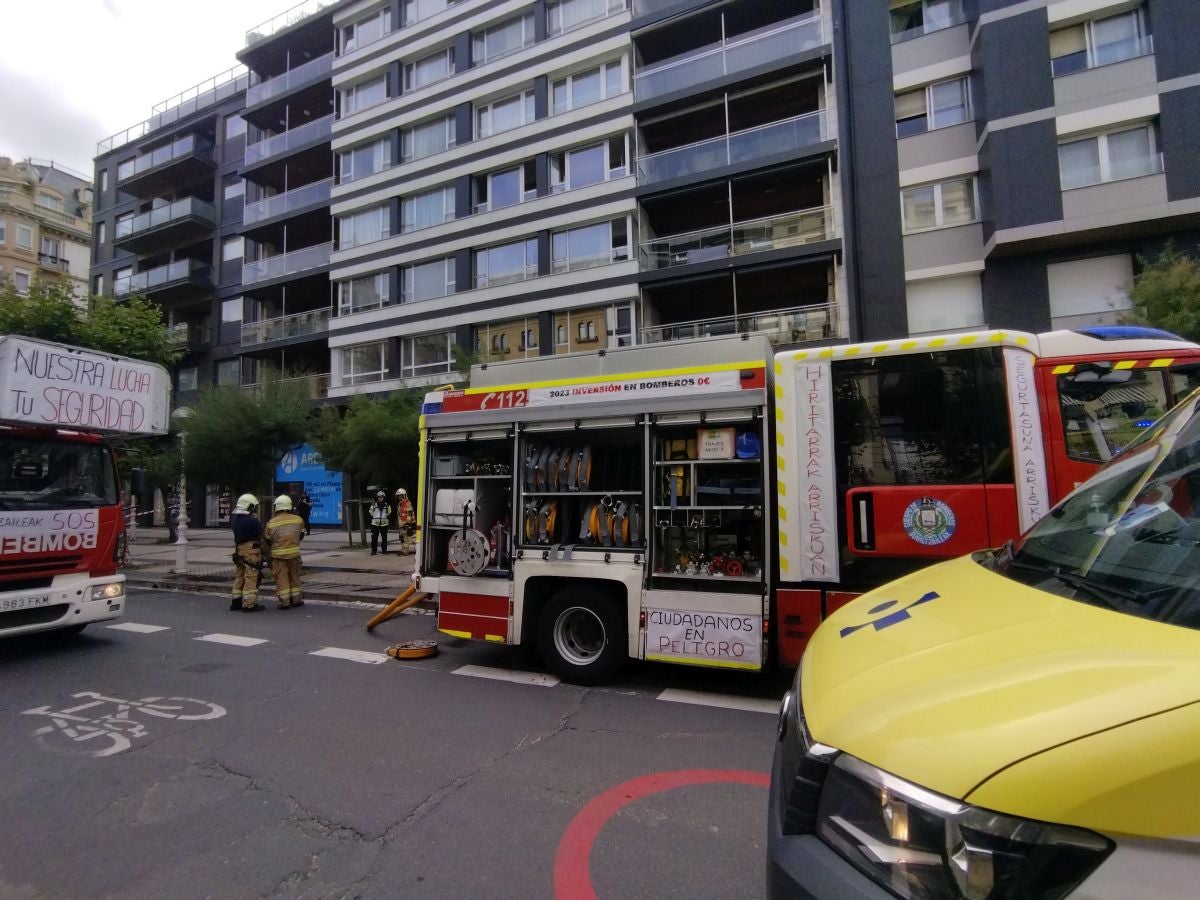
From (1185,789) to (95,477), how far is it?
9307 millimetres

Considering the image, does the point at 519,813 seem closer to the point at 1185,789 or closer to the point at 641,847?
the point at 641,847

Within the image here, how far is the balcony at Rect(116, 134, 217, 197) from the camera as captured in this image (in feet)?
104

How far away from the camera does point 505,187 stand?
23.6 m

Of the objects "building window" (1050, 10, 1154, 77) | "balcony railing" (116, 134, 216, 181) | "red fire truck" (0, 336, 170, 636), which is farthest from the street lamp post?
"balcony railing" (116, 134, 216, 181)

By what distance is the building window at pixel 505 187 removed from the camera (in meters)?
23.1

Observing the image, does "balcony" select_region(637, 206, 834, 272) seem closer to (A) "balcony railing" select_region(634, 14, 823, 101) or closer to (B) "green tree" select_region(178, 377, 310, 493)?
(A) "balcony railing" select_region(634, 14, 823, 101)

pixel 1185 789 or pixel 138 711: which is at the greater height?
pixel 1185 789

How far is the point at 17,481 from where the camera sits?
257 inches

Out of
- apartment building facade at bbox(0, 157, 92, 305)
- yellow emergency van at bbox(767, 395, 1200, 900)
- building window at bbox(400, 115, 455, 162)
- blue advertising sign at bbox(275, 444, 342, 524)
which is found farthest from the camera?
apartment building facade at bbox(0, 157, 92, 305)

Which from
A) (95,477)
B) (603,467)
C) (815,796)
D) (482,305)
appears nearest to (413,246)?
(482,305)

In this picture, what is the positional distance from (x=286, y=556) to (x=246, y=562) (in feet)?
2.22

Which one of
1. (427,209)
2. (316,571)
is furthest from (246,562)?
(427,209)

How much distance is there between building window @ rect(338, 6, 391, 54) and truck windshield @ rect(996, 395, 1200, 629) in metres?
32.0

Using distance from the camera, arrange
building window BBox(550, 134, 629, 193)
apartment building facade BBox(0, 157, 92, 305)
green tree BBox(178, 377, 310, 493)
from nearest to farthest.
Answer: green tree BBox(178, 377, 310, 493), building window BBox(550, 134, 629, 193), apartment building facade BBox(0, 157, 92, 305)
